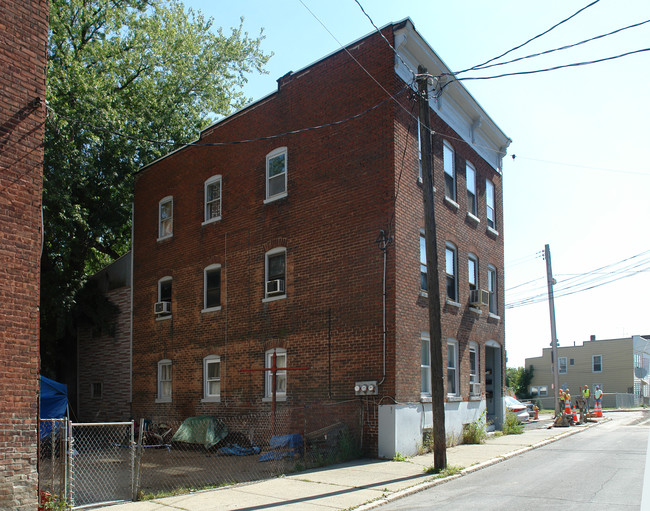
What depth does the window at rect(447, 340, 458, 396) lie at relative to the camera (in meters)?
19.2

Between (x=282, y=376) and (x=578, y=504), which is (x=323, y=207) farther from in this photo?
(x=578, y=504)

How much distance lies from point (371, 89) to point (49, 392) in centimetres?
1261

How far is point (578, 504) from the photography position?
925cm

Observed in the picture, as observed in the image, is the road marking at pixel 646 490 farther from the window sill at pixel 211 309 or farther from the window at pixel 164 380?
the window at pixel 164 380

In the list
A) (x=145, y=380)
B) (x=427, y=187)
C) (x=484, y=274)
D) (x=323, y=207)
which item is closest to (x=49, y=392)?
(x=145, y=380)

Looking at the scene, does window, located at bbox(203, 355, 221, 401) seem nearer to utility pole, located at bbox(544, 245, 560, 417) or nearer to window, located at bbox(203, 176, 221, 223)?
window, located at bbox(203, 176, 221, 223)

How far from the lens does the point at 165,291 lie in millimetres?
23219

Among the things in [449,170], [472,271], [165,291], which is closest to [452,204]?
[449,170]

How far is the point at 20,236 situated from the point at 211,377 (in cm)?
1198

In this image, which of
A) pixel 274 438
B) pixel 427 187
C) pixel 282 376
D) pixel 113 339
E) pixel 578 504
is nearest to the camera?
pixel 578 504

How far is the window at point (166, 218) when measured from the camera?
23.5 metres

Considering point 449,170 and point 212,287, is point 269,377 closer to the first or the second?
point 212,287

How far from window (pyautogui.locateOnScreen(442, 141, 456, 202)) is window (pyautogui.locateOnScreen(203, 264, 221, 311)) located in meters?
7.83

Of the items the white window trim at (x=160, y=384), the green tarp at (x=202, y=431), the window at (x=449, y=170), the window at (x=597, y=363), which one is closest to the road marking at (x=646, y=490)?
the window at (x=449, y=170)
